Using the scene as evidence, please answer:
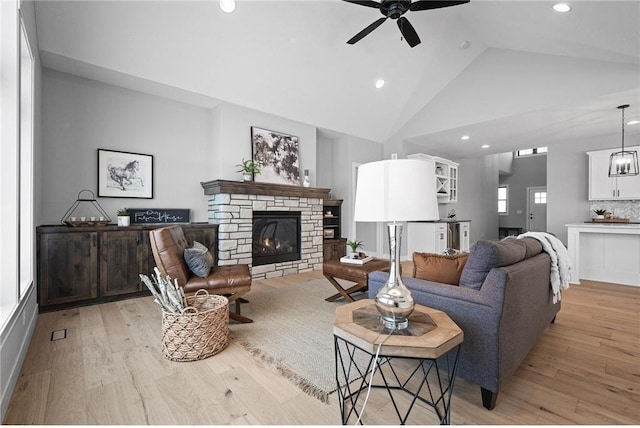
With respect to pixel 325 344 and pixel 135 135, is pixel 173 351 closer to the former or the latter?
pixel 325 344

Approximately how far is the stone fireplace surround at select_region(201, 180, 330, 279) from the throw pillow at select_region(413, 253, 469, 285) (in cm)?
291

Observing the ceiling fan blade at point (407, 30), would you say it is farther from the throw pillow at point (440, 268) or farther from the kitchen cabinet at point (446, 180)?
the kitchen cabinet at point (446, 180)

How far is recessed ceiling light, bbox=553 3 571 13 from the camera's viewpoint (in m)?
2.89

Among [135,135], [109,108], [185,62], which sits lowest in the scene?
[135,135]

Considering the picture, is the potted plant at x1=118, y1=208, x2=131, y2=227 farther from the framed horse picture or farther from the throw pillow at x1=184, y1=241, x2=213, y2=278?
the throw pillow at x1=184, y1=241, x2=213, y2=278

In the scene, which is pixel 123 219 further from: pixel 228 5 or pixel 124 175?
pixel 228 5

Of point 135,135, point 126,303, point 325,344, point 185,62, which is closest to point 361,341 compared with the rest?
point 325,344

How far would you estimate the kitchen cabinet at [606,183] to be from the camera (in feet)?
15.7

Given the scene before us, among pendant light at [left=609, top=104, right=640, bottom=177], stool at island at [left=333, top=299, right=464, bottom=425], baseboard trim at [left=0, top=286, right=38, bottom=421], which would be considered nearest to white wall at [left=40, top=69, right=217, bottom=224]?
baseboard trim at [left=0, top=286, right=38, bottom=421]

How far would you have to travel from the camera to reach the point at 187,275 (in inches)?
108

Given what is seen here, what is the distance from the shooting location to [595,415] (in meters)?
1.53

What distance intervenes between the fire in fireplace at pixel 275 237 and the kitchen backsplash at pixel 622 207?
5.31 meters

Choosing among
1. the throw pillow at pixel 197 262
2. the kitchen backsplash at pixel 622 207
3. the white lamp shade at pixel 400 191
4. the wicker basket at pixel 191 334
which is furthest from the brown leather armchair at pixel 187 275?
the kitchen backsplash at pixel 622 207

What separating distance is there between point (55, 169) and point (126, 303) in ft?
5.83
